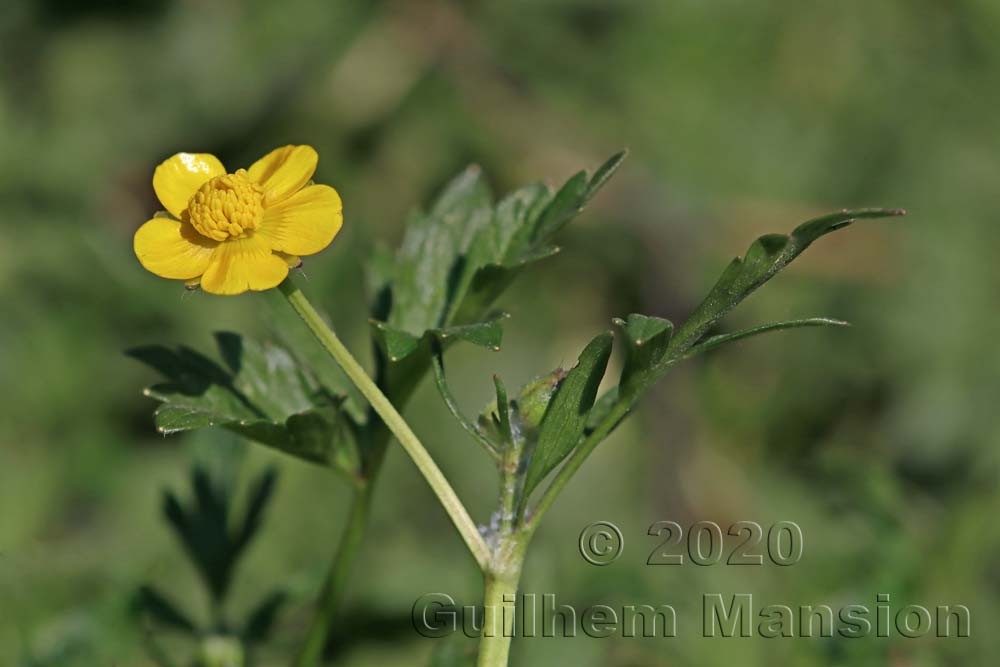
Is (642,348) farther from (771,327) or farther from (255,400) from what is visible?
(255,400)

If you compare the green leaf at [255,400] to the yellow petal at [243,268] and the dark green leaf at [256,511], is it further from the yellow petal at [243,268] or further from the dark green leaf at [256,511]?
the dark green leaf at [256,511]

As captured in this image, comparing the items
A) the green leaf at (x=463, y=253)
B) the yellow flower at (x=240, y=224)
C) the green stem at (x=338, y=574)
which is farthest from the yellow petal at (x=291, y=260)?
the green stem at (x=338, y=574)

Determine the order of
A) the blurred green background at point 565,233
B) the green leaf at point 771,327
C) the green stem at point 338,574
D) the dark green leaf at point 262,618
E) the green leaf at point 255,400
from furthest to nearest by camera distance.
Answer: the blurred green background at point 565,233, the dark green leaf at point 262,618, the green stem at point 338,574, the green leaf at point 255,400, the green leaf at point 771,327

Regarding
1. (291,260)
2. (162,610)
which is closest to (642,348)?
(291,260)

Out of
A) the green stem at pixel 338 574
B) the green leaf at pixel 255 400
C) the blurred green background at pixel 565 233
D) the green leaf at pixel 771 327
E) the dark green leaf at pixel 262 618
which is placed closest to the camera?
the green leaf at pixel 771 327

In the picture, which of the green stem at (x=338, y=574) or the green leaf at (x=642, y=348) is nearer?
the green leaf at (x=642, y=348)

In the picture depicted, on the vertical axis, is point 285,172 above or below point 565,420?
above

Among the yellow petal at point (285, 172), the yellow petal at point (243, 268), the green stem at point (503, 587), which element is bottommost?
the green stem at point (503, 587)
